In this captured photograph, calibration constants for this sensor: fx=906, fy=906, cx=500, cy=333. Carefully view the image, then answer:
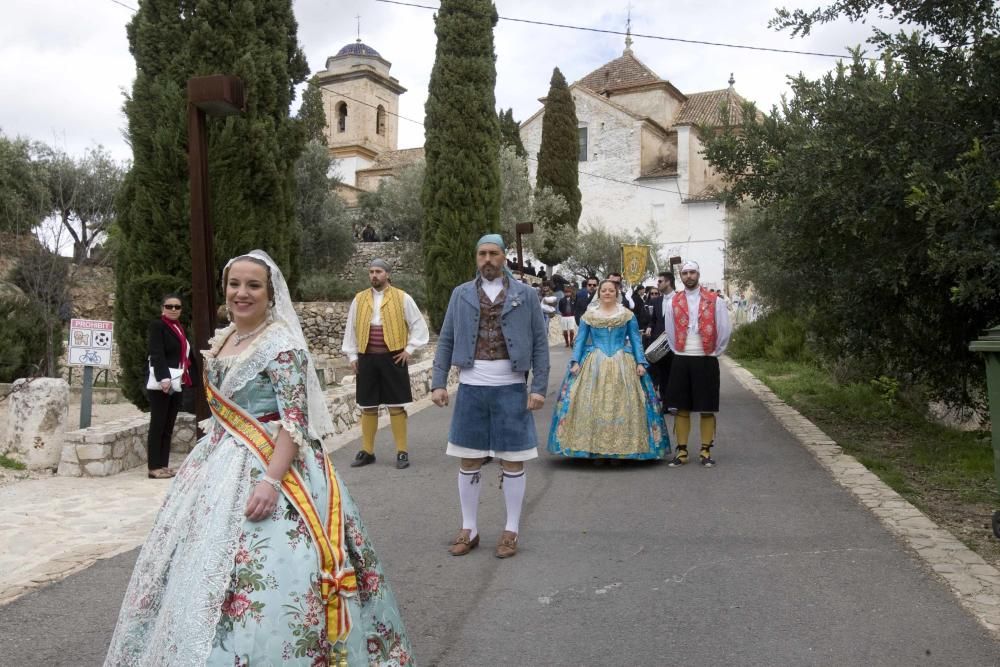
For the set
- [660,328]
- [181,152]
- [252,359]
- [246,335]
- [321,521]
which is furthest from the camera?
[660,328]

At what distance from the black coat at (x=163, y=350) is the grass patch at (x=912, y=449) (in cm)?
629

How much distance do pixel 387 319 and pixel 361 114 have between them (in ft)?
189

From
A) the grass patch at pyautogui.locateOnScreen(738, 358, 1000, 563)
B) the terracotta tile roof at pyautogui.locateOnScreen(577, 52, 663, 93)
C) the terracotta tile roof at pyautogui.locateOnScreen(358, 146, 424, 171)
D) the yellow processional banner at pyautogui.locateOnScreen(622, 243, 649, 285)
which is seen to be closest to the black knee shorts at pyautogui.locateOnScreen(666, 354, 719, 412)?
the grass patch at pyautogui.locateOnScreen(738, 358, 1000, 563)

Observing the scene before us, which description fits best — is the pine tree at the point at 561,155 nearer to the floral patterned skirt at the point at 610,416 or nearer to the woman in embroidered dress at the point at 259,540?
the floral patterned skirt at the point at 610,416

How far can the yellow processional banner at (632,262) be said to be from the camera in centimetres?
2480

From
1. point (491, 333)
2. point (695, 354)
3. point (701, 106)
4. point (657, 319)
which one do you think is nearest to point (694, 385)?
point (695, 354)

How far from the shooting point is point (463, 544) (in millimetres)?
5512

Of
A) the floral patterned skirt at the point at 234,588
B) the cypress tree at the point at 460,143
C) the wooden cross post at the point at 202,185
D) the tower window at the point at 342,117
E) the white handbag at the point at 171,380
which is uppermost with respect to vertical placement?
the tower window at the point at 342,117

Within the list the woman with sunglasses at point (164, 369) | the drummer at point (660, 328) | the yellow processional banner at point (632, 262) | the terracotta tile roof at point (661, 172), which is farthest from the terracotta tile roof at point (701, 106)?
the woman with sunglasses at point (164, 369)

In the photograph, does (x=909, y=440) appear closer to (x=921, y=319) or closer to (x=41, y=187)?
(x=921, y=319)

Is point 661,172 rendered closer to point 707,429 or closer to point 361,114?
point 361,114

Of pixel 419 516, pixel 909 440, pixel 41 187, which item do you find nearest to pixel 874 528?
pixel 419 516

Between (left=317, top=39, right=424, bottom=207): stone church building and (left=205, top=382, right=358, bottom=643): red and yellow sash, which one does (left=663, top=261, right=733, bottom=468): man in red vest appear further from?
(left=317, top=39, right=424, bottom=207): stone church building

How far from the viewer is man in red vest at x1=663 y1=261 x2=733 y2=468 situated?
849cm
